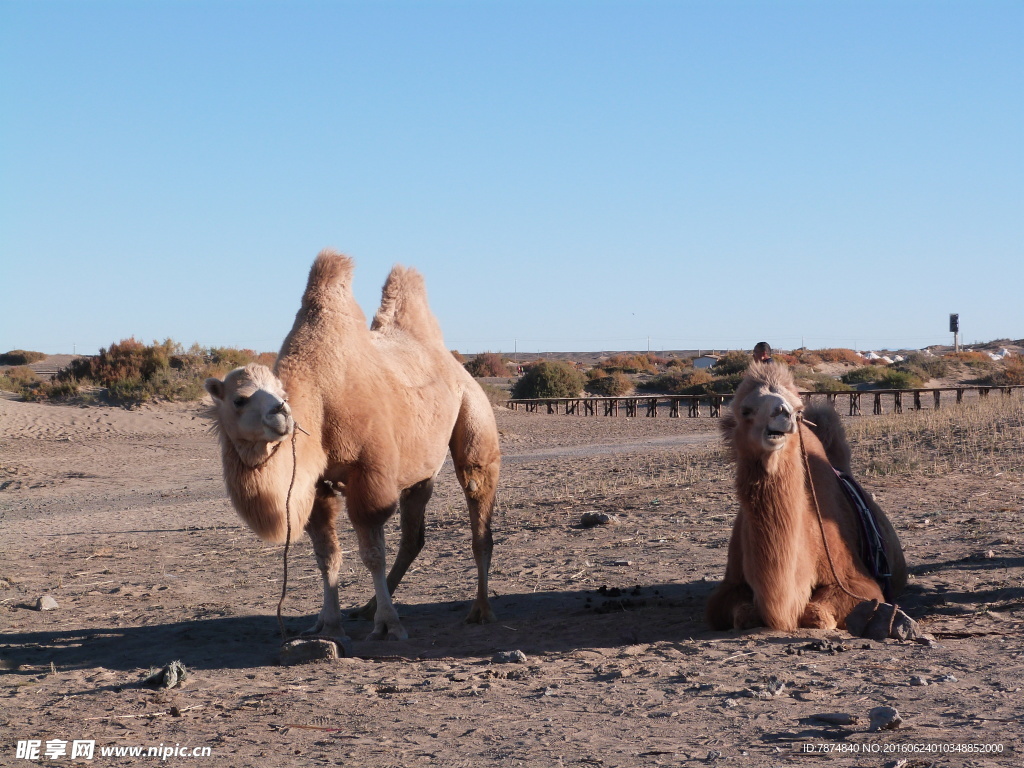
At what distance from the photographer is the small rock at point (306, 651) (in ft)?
19.2

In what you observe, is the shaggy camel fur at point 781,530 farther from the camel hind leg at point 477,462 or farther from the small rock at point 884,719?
the camel hind leg at point 477,462

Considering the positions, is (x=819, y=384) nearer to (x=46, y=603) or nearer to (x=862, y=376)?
(x=862, y=376)

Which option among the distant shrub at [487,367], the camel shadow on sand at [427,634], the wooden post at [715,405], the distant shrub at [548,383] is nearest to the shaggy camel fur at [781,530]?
the camel shadow on sand at [427,634]

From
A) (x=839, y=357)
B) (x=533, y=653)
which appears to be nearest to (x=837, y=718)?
(x=533, y=653)

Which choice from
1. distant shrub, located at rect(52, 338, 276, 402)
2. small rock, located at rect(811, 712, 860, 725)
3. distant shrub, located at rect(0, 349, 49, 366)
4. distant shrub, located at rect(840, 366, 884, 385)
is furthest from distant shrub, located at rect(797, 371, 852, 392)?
distant shrub, located at rect(0, 349, 49, 366)

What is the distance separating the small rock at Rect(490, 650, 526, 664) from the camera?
568 cm

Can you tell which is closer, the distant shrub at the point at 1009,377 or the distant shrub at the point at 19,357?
the distant shrub at the point at 1009,377

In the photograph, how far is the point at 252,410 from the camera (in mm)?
5562

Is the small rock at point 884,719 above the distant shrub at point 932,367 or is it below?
below

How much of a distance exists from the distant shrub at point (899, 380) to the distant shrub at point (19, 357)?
2018 inches

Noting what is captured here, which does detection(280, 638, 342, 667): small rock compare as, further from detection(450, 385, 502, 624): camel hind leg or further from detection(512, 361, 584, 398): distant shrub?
detection(512, 361, 584, 398): distant shrub

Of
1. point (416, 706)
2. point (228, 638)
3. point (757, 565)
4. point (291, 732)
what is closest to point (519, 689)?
point (416, 706)

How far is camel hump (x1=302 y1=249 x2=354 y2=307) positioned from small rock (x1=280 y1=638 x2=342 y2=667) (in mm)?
2417

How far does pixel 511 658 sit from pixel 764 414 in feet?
6.56
